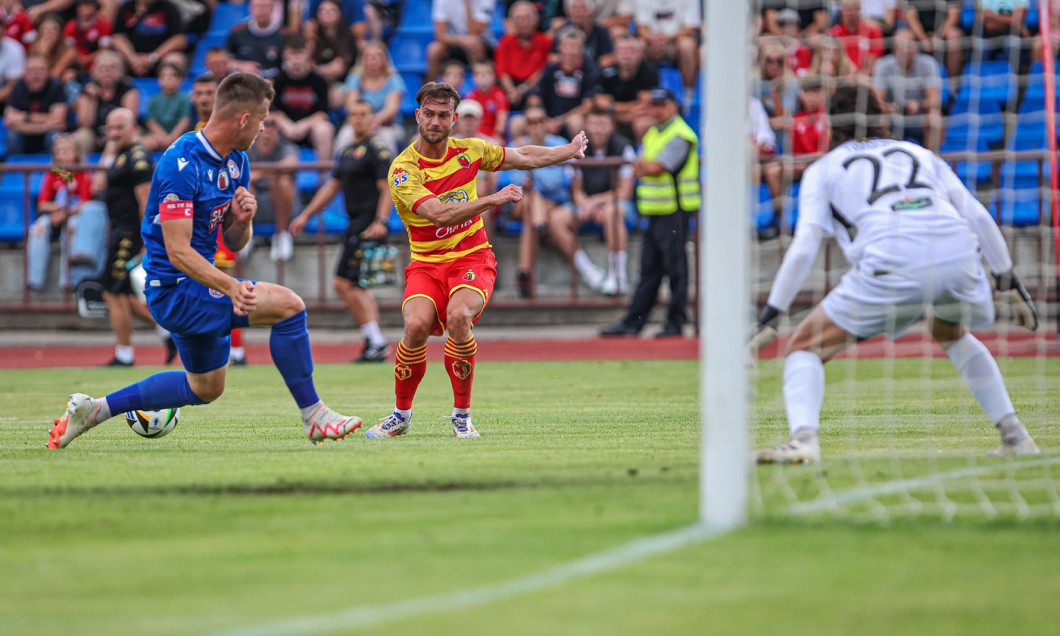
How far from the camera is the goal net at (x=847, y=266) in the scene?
5.23 m

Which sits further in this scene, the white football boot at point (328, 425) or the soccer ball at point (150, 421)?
the soccer ball at point (150, 421)

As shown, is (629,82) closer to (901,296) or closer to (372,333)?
(372,333)

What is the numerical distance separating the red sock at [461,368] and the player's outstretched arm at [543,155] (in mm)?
1091

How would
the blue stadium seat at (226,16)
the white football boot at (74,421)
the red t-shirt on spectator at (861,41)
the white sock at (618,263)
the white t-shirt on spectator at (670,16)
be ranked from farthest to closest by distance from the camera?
the blue stadium seat at (226,16)
the white t-shirt on spectator at (670,16)
the white sock at (618,263)
the red t-shirt on spectator at (861,41)
the white football boot at (74,421)

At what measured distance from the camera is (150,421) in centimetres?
805

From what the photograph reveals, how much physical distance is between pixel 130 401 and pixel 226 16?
15.0 meters

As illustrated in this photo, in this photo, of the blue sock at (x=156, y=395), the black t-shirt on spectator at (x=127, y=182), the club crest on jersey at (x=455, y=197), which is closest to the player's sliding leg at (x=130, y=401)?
the blue sock at (x=156, y=395)

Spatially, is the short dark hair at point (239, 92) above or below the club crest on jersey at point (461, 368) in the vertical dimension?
above

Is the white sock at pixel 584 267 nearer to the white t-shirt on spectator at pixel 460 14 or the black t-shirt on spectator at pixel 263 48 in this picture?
the white t-shirt on spectator at pixel 460 14

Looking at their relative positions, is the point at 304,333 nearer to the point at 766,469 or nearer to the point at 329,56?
the point at 766,469

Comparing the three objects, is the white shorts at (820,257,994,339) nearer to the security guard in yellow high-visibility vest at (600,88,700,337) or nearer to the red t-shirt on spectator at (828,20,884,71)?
the red t-shirt on spectator at (828,20,884,71)

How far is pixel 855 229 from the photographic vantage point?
653 cm

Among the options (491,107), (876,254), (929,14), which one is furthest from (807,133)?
(876,254)

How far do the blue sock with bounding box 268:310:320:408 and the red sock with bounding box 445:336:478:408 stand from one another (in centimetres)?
100
